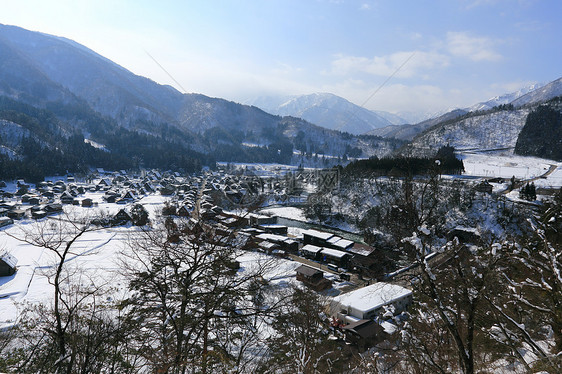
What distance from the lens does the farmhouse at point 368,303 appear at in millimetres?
12500

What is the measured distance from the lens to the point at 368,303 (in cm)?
1308

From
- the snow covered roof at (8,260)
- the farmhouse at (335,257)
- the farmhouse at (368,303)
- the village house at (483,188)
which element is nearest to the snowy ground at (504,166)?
the village house at (483,188)

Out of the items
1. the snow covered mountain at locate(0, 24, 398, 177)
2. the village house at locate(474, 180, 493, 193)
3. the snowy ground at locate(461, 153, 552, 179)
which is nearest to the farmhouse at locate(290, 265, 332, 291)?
the village house at locate(474, 180, 493, 193)

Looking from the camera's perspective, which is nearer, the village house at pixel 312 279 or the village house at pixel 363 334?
the village house at pixel 363 334

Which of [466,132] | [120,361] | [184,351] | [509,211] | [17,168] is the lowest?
[17,168]

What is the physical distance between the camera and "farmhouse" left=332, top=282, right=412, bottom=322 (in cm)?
1250

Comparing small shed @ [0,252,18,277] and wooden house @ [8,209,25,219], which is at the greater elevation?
small shed @ [0,252,18,277]

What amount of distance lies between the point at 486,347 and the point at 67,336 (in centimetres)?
921

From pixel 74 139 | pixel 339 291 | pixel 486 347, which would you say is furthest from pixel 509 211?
pixel 74 139

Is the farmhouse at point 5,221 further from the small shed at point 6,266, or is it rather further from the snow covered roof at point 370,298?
the snow covered roof at point 370,298

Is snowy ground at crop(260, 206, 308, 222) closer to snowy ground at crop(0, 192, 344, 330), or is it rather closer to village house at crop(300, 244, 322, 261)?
village house at crop(300, 244, 322, 261)

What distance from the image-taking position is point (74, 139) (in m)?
77.4

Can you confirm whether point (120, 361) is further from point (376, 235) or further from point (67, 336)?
point (376, 235)

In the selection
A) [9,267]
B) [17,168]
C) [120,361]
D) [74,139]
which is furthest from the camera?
[74,139]
